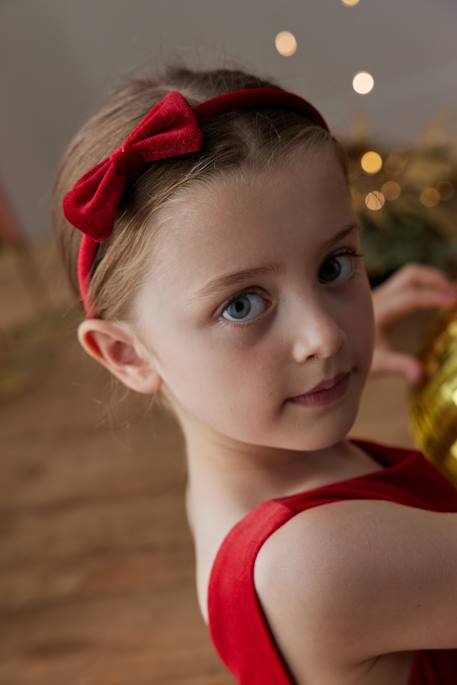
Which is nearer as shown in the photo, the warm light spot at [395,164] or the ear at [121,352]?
the ear at [121,352]

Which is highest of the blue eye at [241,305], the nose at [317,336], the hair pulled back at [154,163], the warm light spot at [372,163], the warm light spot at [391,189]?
the hair pulled back at [154,163]

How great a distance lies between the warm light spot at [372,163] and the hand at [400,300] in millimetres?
748

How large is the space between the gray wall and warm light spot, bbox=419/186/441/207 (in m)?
1.31

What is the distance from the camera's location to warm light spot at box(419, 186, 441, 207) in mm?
2307

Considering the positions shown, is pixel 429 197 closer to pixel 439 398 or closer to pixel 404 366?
pixel 404 366

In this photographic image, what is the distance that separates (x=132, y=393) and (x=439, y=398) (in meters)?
0.79

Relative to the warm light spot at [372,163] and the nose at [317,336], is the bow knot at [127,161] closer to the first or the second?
the nose at [317,336]

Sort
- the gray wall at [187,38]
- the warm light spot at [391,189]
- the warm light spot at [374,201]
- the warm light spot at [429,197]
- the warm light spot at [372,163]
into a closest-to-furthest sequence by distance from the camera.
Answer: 1. the warm light spot at [374,201]
2. the warm light spot at [372,163]
3. the warm light spot at [391,189]
4. the warm light spot at [429,197]
5. the gray wall at [187,38]

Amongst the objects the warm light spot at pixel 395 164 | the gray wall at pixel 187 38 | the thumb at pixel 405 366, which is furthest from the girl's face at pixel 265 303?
the gray wall at pixel 187 38

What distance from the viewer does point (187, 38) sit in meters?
3.92

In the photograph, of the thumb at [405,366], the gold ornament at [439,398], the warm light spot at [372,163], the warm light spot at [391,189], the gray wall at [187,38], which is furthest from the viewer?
the gray wall at [187,38]

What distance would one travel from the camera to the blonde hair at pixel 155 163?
811 millimetres

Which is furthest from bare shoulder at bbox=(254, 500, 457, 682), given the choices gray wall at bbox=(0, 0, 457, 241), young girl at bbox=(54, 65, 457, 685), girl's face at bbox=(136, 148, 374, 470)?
gray wall at bbox=(0, 0, 457, 241)

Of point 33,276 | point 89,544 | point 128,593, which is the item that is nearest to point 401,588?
point 128,593
